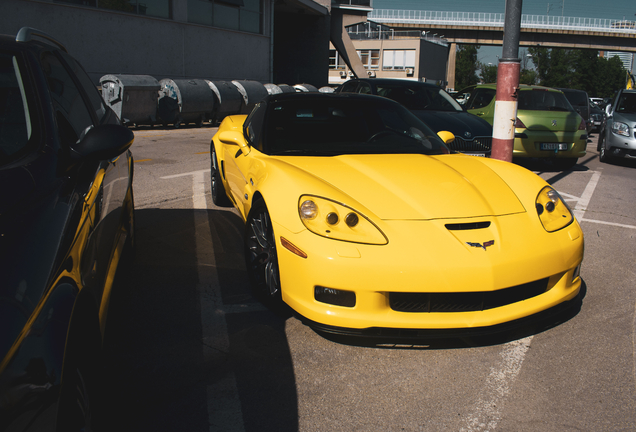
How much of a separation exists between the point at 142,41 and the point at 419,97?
14.8 metres

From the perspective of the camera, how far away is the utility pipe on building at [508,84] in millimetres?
6152

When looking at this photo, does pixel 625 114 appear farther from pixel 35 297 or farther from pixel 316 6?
pixel 316 6

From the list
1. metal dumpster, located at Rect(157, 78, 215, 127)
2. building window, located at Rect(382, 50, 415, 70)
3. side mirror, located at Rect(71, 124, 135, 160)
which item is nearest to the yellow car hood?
side mirror, located at Rect(71, 124, 135, 160)

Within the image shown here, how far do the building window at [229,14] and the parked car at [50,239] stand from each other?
2166 centimetres

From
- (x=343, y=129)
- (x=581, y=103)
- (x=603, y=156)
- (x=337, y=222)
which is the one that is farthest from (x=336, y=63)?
(x=337, y=222)

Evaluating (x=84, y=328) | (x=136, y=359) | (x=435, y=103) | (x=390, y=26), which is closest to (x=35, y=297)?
(x=84, y=328)

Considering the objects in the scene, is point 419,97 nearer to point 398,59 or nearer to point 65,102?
point 65,102

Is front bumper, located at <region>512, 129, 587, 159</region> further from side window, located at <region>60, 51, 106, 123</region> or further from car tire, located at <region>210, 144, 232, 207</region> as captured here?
side window, located at <region>60, 51, 106, 123</region>

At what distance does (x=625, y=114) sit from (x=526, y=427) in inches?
440

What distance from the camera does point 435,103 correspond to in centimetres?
899

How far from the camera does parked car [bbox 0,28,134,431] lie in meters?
1.35

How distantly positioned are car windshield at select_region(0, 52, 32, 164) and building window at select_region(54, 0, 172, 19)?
17442 mm

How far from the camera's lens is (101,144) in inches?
93.7

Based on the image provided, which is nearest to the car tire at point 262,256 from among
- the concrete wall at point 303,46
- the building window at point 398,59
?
the concrete wall at point 303,46
